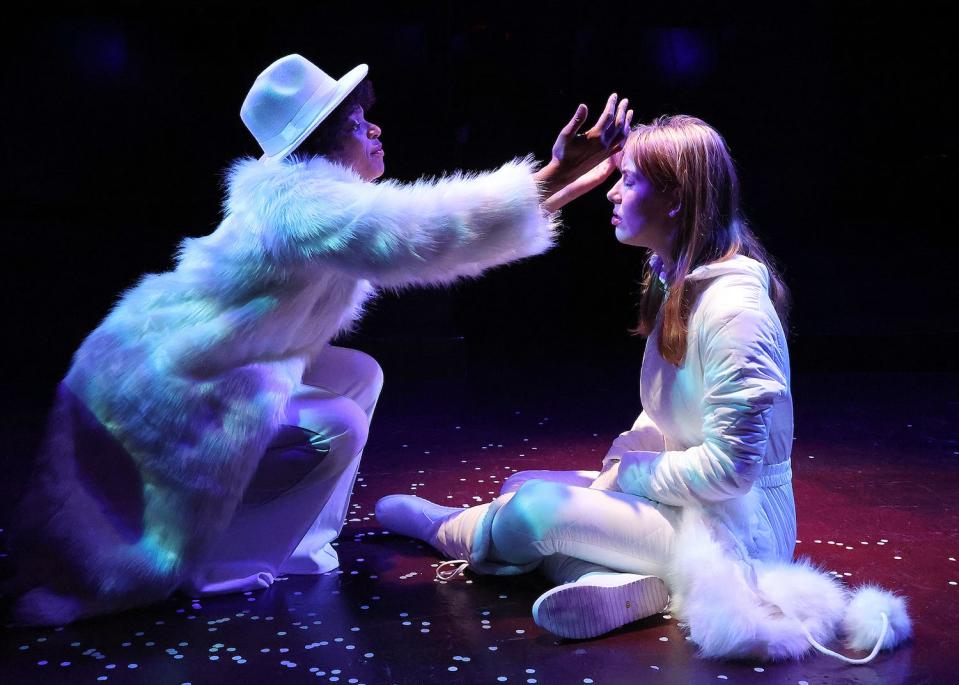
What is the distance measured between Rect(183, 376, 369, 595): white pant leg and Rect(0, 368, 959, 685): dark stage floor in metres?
0.05

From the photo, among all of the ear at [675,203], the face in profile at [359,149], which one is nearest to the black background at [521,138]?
the face in profile at [359,149]

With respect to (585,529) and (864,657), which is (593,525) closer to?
(585,529)

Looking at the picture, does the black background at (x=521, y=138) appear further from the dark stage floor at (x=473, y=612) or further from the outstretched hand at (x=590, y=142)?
the outstretched hand at (x=590, y=142)

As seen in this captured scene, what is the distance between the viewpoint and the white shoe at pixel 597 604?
5.99 feet

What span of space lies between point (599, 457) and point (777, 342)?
53.1 inches

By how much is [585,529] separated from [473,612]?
274 mm

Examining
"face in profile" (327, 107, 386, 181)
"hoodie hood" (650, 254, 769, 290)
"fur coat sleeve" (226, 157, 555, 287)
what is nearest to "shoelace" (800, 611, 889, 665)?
"hoodie hood" (650, 254, 769, 290)

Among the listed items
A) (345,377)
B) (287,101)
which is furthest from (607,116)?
(345,377)

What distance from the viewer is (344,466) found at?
2195 millimetres

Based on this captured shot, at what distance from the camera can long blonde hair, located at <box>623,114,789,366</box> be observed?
6.55 ft

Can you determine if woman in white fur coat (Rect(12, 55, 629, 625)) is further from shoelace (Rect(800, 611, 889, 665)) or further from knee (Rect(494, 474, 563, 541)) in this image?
shoelace (Rect(800, 611, 889, 665))

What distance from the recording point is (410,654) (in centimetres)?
179

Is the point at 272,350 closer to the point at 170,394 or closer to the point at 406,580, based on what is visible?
the point at 170,394

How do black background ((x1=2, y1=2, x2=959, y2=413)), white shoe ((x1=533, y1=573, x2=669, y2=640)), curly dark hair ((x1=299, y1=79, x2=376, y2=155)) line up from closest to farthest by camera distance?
white shoe ((x1=533, y1=573, x2=669, y2=640)) < curly dark hair ((x1=299, y1=79, x2=376, y2=155)) < black background ((x1=2, y1=2, x2=959, y2=413))
